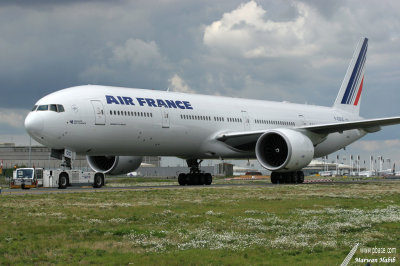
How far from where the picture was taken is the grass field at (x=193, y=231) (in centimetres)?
977

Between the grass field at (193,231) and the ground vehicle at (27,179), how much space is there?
18.6 m

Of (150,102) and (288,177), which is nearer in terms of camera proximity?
(150,102)

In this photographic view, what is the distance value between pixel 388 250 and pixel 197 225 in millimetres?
4968

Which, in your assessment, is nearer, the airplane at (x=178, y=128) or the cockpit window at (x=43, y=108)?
the cockpit window at (x=43, y=108)

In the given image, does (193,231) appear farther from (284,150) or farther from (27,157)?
(27,157)

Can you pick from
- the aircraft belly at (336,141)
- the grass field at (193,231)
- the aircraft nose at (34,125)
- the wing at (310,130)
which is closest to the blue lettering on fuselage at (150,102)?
the wing at (310,130)

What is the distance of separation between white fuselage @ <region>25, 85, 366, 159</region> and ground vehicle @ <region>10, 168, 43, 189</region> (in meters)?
11.1

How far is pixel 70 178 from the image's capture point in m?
29.6

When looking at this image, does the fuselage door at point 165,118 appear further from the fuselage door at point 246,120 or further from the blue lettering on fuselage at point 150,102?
the fuselage door at point 246,120

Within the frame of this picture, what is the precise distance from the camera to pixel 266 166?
31797mm

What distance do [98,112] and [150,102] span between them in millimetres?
3566

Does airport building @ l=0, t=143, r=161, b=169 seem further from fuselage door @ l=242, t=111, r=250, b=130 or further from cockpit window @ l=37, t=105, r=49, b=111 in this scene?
cockpit window @ l=37, t=105, r=49, b=111

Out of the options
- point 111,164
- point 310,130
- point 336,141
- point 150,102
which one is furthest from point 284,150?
point 111,164

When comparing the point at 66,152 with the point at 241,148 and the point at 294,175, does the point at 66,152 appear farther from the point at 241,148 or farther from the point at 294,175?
the point at 294,175
